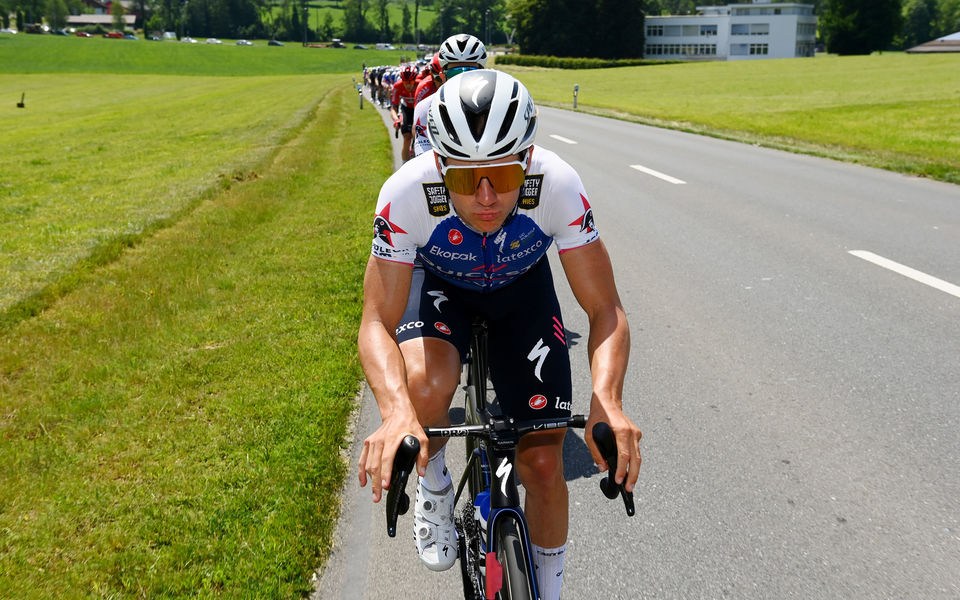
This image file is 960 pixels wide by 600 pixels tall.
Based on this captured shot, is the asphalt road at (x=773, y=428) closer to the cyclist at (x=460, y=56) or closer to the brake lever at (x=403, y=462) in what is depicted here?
the brake lever at (x=403, y=462)

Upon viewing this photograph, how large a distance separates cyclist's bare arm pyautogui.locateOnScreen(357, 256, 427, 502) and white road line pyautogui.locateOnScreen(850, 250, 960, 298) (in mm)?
5764

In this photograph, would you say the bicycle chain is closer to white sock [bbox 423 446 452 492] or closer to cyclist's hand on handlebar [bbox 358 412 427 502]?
white sock [bbox 423 446 452 492]

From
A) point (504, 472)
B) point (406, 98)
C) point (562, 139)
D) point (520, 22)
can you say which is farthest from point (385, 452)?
point (520, 22)

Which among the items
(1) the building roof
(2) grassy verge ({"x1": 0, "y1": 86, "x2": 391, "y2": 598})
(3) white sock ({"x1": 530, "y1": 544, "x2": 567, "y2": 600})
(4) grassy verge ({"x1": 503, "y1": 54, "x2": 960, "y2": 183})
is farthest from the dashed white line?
(1) the building roof

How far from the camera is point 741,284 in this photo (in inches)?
281

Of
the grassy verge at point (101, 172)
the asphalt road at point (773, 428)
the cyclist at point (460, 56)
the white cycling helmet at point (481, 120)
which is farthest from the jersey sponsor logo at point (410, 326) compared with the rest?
the grassy verge at point (101, 172)

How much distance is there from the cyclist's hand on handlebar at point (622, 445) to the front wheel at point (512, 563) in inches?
16.2

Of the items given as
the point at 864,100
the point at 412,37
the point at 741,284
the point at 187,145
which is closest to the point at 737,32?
the point at 412,37

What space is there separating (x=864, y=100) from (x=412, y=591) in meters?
39.1

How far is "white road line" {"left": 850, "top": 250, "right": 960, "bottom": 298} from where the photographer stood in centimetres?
673

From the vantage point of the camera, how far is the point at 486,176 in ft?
8.50

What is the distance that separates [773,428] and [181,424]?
344 cm

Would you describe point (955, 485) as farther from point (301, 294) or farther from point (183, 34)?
point (183, 34)

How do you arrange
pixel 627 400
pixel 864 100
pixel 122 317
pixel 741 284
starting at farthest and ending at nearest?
pixel 864 100
pixel 741 284
pixel 122 317
pixel 627 400
